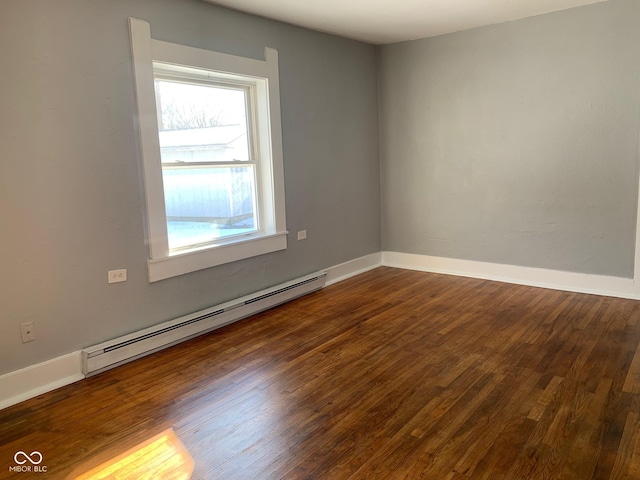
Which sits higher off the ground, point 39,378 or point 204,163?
point 204,163

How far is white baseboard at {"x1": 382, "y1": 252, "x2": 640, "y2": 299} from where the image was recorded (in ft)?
14.2

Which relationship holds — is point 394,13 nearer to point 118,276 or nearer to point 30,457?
point 118,276

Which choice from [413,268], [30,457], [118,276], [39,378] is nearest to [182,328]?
[118,276]

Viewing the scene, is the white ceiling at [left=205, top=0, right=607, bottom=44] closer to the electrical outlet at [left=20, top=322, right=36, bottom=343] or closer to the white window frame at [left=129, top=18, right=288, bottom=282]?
the white window frame at [left=129, top=18, right=288, bottom=282]

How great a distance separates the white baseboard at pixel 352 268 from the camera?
17.1 ft

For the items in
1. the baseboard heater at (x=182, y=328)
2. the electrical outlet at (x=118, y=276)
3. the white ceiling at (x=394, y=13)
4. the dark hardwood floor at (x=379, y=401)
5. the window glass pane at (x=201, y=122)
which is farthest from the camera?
the white ceiling at (x=394, y=13)

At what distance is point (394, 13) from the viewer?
13.7 feet

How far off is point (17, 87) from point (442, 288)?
12.7 ft

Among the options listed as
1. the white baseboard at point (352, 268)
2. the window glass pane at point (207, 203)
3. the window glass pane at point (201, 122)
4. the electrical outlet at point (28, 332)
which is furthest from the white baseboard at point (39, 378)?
the white baseboard at point (352, 268)

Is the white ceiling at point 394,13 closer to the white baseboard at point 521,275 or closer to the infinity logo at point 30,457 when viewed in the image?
Answer: the white baseboard at point 521,275

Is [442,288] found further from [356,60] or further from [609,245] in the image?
[356,60]

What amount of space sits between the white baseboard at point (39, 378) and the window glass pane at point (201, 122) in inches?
61.5

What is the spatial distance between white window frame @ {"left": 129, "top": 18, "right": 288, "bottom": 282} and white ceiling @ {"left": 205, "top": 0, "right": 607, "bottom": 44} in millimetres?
422

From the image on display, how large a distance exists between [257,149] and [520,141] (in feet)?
8.40
